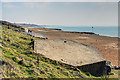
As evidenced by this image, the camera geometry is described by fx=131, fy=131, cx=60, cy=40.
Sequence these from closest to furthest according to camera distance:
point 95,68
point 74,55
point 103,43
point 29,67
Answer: point 29,67 → point 95,68 → point 74,55 → point 103,43

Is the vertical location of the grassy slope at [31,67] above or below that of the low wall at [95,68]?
above

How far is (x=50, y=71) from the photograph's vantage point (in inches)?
185

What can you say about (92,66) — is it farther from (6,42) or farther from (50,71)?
(6,42)

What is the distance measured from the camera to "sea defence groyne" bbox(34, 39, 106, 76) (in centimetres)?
607

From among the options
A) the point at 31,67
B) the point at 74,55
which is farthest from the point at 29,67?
the point at 74,55

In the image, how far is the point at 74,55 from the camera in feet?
22.2

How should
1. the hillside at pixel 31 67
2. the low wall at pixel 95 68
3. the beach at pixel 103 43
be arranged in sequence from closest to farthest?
the hillside at pixel 31 67, the low wall at pixel 95 68, the beach at pixel 103 43

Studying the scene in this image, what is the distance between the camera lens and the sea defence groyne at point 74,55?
6073 mm

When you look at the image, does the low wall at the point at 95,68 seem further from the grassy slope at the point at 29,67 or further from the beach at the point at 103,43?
the beach at the point at 103,43

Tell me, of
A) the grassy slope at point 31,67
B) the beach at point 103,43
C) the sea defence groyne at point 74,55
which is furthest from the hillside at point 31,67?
the beach at point 103,43

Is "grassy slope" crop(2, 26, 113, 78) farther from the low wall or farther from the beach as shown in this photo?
the beach

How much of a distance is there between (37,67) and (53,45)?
2864 millimetres

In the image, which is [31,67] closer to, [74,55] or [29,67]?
[29,67]

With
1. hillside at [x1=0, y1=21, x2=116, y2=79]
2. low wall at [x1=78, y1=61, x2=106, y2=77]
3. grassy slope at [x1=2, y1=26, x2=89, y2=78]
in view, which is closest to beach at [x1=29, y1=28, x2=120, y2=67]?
low wall at [x1=78, y1=61, x2=106, y2=77]
